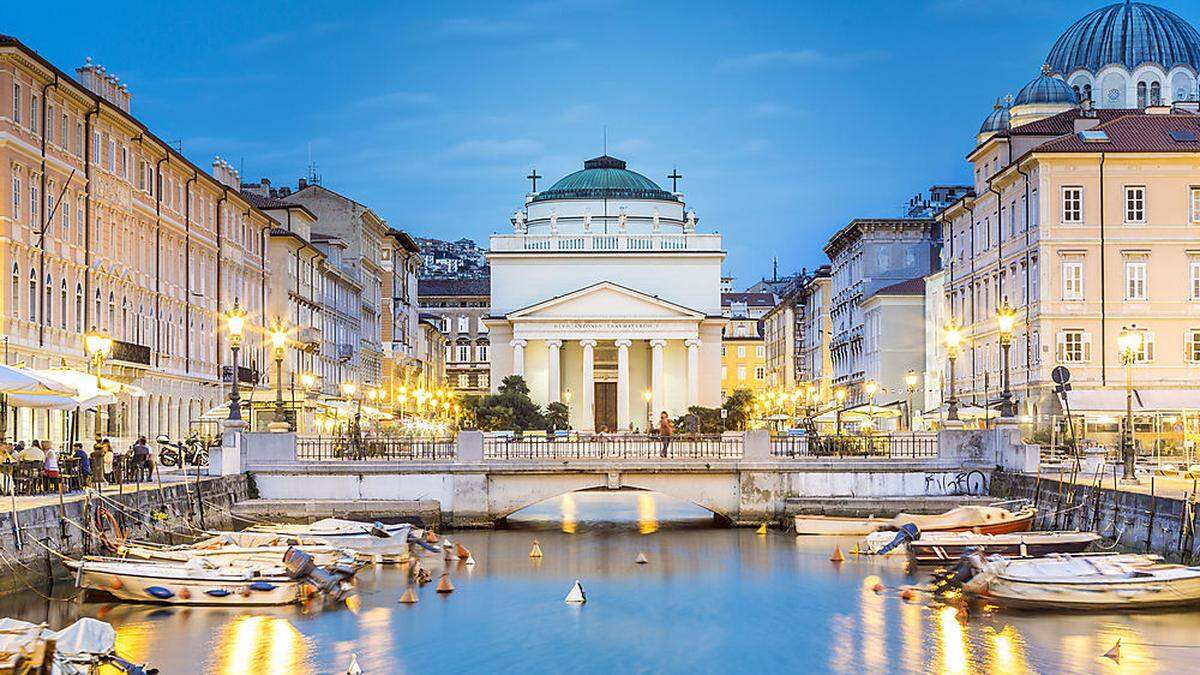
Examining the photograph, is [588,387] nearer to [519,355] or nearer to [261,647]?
[519,355]

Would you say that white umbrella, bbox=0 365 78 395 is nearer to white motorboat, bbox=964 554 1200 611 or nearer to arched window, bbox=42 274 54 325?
arched window, bbox=42 274 54 325

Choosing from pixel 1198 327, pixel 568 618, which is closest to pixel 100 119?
pixel 568 618

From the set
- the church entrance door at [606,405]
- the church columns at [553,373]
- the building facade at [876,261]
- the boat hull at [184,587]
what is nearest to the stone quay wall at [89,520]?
the boat hull at [184,587]

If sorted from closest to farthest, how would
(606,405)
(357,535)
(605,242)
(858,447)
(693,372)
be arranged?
1. (357,535)
2. (858,447)
3. (693,372)
4. (606,405)
5. (605,242)

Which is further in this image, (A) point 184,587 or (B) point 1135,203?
(B) point 1135,203

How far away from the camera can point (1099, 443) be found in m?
67.8

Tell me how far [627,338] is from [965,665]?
3407 inches

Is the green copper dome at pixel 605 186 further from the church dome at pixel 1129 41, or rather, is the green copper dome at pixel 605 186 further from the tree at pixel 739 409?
the church dome at pixel 1129 41

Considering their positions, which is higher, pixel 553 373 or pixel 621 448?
pixel 553 373

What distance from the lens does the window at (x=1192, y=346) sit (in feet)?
239

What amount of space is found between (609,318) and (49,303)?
210ft

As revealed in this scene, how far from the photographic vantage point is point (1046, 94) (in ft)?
300

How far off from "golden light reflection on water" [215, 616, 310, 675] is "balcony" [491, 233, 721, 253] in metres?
91.2

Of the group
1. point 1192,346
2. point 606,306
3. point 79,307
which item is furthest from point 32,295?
point 606,306
